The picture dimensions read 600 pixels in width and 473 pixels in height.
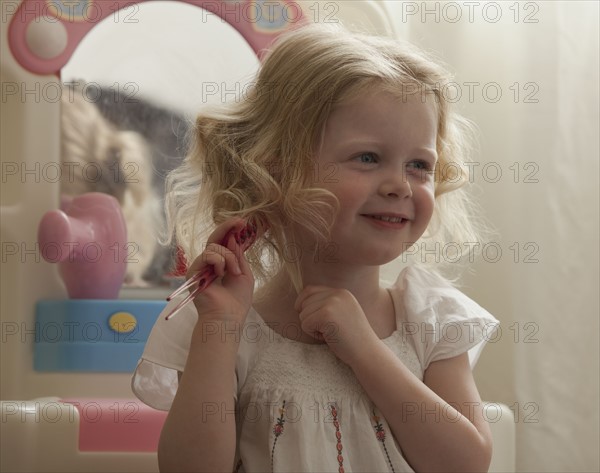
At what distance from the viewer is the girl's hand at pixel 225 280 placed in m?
0.83

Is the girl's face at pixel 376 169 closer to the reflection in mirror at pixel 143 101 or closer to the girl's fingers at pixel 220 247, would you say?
the girl's fingers at pixel 220 247

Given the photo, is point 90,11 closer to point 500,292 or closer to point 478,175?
point 478,175

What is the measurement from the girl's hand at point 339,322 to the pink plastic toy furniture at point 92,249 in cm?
51

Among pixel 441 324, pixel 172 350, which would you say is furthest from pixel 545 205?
pixel 172 350

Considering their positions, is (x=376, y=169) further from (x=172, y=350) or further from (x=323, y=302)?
(x=172, y=350)

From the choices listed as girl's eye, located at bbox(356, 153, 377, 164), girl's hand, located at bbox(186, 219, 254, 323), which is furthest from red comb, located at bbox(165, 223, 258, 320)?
girl's eye, located at bbox(356, 153, 377, 164)

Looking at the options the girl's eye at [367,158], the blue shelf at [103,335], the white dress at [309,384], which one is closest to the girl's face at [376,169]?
the girl's eye at [367,158]

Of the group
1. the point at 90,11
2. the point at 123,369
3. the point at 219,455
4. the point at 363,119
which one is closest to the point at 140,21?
the point at 90,11

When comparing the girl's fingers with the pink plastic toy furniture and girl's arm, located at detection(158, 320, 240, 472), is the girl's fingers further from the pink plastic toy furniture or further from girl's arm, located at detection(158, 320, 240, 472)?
the pink plastic toy furniture

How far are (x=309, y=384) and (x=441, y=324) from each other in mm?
162

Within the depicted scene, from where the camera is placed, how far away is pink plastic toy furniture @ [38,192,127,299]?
1.26 metres

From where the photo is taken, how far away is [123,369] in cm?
125

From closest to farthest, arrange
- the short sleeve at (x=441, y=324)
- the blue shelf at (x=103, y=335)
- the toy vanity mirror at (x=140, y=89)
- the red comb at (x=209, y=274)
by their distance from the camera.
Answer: the red comb at (x=209, y=274), the short sleeve at (x=441, y=324), the blue shelf at (x=103, y=335), the toy vanity mirror at (x=140, y=89)

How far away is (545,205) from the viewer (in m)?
1.30
